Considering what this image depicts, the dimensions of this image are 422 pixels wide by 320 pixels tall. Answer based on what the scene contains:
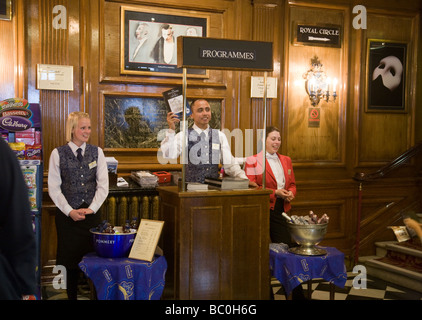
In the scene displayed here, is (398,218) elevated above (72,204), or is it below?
below

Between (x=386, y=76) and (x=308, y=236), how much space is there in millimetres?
3809

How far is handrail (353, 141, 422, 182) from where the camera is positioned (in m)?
6.34

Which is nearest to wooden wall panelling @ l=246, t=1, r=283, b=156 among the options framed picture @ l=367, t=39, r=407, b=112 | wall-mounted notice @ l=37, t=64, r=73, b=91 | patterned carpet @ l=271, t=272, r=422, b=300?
framed picture @ l=367, t=39, r=407, b=112

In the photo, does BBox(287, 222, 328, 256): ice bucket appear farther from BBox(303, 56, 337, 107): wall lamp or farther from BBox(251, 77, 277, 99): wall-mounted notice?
BBox(303, 56, 337, 107): wall lamp

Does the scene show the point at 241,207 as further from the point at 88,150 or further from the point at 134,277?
the point at 88,150

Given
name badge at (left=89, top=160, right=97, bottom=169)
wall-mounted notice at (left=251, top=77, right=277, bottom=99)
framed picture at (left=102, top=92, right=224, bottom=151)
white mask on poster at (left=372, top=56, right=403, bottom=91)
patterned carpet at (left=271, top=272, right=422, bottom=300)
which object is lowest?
patterned carpet at (left=271, top=272, right=422, bottom=300)

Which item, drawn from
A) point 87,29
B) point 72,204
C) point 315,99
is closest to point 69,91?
point 87,29

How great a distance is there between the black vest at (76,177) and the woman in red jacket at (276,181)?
134 cm

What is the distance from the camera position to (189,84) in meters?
5.91

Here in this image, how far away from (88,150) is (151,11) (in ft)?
7.48

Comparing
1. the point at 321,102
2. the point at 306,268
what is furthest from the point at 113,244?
the point at 321,102

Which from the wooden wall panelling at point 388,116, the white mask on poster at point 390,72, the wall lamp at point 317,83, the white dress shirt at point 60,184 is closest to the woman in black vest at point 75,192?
the white dress shirt at point 60,184

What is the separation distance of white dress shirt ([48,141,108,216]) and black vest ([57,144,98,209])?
0.04m

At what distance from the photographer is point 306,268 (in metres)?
3.74
